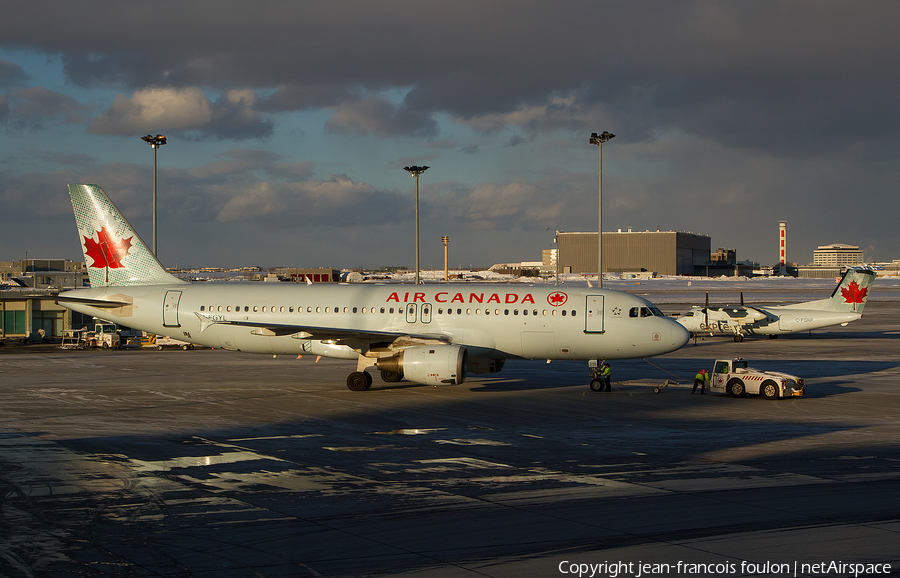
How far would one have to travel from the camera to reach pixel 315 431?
21.3 metres

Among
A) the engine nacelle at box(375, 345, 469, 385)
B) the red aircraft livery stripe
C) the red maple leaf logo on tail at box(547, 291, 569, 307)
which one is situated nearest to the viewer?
the engine nacelle at box(375, 345, 469, 385)

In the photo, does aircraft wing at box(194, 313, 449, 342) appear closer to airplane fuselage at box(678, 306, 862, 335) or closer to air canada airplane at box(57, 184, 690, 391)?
air canada airplane at box(57, 184, 690, 391)

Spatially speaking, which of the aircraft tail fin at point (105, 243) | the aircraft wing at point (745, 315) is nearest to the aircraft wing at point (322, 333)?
the aircraft tail fin at point (105, 243)

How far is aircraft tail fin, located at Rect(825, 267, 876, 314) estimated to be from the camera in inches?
1976

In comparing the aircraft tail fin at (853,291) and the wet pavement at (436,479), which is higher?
the aircraft tail fin at (853,291)

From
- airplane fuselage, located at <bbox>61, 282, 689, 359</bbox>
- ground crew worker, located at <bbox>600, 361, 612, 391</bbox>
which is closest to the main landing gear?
airplane fuselage, located at <bbox>61, 282, 689, 359</bbox>

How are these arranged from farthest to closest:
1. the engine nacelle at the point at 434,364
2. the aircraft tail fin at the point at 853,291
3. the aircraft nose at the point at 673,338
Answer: the aircraft tail fin at the point at 853,291 < the aircraft nose at the point at 673,338 < the engine nacelle at the point at 434,364

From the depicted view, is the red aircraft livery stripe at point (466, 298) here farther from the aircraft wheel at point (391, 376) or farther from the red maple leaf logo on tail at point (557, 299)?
the aircraft wheel at point (391, 376)

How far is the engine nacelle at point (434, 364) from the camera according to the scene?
88.1ft

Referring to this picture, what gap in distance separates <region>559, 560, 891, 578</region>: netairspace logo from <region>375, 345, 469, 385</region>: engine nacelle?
16.4 metres

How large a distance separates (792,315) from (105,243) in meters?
44.2

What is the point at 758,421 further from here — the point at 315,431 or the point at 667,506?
the point at 315,431

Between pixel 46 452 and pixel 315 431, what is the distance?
675cm

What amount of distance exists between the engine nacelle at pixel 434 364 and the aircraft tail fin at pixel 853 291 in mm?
34369
